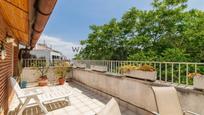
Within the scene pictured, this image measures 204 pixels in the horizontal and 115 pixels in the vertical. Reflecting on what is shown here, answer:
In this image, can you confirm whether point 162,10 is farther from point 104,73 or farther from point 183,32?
point 104,73

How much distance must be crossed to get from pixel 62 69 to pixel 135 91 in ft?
21.3

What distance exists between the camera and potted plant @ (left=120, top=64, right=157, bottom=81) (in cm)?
384

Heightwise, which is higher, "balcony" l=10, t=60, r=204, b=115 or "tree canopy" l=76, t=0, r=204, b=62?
"tree canopy" l=76, t=0, r=204, b=62

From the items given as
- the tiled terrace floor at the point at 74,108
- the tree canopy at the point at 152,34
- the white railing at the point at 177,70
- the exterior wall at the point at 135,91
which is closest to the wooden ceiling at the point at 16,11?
the tiled terrace floor at the point at 74,108

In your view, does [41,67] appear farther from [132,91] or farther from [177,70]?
[177,70]

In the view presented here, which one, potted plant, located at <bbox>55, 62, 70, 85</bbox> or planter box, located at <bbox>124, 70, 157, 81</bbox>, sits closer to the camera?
planter box, located at <bbox>124, 70, 157, 81</bbox>

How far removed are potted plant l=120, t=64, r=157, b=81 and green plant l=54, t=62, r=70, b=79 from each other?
19.8ft

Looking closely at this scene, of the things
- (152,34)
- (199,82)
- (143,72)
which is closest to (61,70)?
(143,72)

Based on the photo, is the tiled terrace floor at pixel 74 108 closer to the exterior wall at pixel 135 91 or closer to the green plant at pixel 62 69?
the exterior wall at pixel 135 91

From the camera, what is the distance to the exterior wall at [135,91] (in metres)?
2.94

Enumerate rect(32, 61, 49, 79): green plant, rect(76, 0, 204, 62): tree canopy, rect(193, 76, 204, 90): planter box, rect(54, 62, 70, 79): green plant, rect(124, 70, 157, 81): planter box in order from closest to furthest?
rect(193, 76, 204, 90): planter box → rect(124, 70, 157, 81): planter box → rect(54, 62, 70, 79): green plant → rect(32, 61, 49, 79): green plant → rect(76, 0, 204, 62): tree canopy

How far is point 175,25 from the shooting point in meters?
13.6

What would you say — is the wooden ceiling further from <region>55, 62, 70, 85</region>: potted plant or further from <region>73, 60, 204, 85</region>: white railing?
<region>55, 62, 70, 85</region>: potted plant

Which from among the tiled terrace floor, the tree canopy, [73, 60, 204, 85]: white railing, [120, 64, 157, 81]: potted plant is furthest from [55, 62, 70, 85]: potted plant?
[73, 60, 204, 85]: white railing
